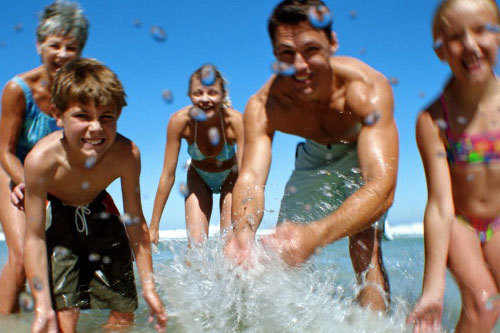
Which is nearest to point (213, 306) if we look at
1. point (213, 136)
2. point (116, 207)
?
point (116, 207)

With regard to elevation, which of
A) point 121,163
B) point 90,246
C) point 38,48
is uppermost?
point 38,48

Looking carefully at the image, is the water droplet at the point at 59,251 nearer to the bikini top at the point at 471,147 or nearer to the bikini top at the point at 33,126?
the bikini top at the point at 33,126

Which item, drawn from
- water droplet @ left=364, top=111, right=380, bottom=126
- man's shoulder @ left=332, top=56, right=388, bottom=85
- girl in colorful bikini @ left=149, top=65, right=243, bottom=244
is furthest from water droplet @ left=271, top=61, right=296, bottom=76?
girl in colorful bikini @ left=149, top=65, right=243, bottom=244

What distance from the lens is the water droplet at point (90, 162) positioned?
292cm

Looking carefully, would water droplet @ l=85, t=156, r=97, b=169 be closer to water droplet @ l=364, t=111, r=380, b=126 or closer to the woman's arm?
the woman's arm

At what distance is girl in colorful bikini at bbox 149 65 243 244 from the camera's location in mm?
5066

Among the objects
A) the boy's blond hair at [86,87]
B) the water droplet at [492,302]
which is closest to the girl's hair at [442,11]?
the water droplet at [492,302]

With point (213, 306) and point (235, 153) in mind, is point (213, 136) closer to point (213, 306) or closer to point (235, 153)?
point (235, 153)

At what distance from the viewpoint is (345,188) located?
3.64 metres

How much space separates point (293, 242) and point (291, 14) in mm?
1274

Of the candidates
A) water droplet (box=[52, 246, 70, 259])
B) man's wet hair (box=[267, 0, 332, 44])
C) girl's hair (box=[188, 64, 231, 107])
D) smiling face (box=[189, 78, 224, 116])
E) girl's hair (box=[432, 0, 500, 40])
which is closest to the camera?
girl's hair (box=[432, 0, 500, 40])

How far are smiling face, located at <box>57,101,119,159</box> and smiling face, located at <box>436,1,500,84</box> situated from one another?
179 centimetres

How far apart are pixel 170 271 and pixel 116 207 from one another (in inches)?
25.8

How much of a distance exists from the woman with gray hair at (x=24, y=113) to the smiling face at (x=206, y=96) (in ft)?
5.47
